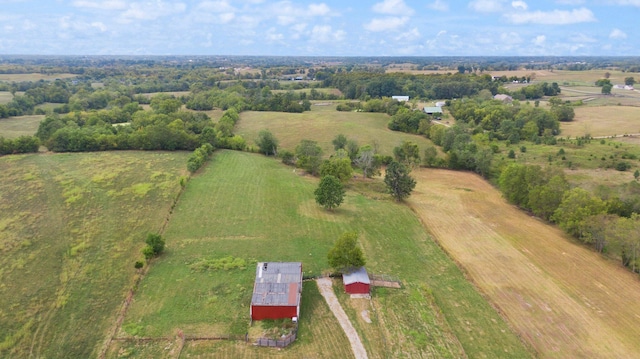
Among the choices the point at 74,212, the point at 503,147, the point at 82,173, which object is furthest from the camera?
the point at 503,147

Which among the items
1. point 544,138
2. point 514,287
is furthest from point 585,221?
point 544,138

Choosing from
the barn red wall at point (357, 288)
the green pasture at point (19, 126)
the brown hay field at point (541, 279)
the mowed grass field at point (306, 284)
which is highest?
the green pasture at point (19, 126)

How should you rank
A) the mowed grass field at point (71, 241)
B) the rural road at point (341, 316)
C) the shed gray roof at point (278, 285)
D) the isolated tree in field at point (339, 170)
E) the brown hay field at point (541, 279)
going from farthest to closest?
the isolated tree in field at point (339, 170)
the shed gray roof at point (278, 285)
the brown hay field at point (541, 279)
the mowed grass field at point (71, 241)
the rural road at point (341, 316)

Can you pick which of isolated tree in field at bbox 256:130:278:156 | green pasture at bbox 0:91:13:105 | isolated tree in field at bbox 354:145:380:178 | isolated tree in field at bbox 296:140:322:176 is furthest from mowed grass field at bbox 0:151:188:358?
green pasture at bbox 0:91:13:105

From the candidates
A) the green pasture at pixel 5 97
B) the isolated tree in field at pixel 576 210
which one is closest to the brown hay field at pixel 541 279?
the isolated tree in field at pixel 576 210

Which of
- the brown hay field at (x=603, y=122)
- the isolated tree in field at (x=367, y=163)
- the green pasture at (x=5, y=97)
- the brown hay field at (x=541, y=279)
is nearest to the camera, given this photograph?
the brown hay field at (x=541, y=279)

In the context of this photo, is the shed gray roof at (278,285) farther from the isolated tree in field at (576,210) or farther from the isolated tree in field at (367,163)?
the isolated tree in field at (367,163)

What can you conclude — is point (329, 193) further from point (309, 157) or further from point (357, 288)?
point (309, 157)

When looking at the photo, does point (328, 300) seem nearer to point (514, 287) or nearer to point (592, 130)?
point (514, 287)
